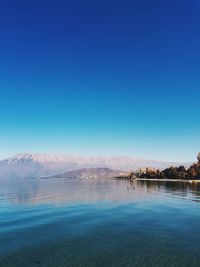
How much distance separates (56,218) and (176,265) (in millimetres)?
43888

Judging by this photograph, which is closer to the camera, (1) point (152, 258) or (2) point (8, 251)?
(1) point (152, 258)

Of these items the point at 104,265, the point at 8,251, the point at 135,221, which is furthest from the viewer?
the point at 135,221

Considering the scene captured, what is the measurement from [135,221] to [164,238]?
750 inches

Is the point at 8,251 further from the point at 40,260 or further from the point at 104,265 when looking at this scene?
the point at 104,265

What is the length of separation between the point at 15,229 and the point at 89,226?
16.3 m

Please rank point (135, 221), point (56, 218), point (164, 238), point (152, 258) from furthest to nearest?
point (56, 218) < point (135, 221) < point (164, 238) < point (152, 258)

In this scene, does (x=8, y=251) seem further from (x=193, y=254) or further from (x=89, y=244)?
(x=193, y=254)

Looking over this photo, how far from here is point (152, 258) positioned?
40.0 m

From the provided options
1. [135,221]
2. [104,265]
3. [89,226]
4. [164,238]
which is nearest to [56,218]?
[89,226]

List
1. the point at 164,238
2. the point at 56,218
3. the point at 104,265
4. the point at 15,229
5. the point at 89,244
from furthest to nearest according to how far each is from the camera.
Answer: the point at 56,218, the point at 15,229, the point at 164,238, the point at 89,244, the point at 104,265

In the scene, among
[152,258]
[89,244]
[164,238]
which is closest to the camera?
[152,258]

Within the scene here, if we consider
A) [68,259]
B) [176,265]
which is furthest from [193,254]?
[68,259]

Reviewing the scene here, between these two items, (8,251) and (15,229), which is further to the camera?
(15,229)

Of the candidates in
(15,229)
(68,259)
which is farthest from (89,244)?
(15,229)
